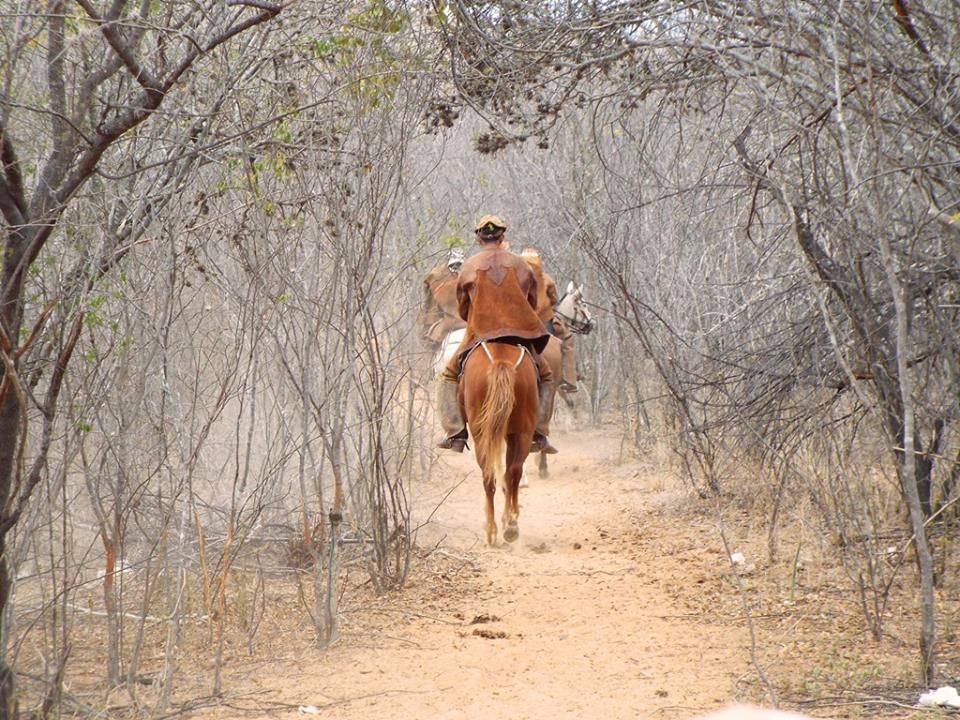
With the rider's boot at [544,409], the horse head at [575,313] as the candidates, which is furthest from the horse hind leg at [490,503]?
the horse head at [575,313]

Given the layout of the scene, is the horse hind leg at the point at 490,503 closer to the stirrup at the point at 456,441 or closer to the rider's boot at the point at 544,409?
the stirrup at the point at 456,441

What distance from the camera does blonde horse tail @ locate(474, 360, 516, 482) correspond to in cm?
866

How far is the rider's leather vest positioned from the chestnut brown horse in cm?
13

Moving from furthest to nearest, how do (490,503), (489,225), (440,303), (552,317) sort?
(440,303)
(552,317)
(489,225)
(490,503)

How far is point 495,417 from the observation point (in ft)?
28.4

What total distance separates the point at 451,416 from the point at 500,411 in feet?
2.63

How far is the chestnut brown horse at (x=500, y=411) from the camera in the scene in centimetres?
868

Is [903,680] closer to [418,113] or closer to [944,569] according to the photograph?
[944,569]

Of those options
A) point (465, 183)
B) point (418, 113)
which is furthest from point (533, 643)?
point (465, 183)

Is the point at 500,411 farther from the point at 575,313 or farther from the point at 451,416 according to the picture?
the point at 575,313

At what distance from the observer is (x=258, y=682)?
6.54 metres

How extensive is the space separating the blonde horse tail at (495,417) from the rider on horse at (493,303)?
13.4 inches

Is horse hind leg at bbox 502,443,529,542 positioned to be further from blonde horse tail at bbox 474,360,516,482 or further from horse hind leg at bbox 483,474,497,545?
blonde horse tail at bbox 474,360,516,482

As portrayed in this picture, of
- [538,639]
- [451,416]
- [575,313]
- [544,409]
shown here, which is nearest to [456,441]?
[451,416]
